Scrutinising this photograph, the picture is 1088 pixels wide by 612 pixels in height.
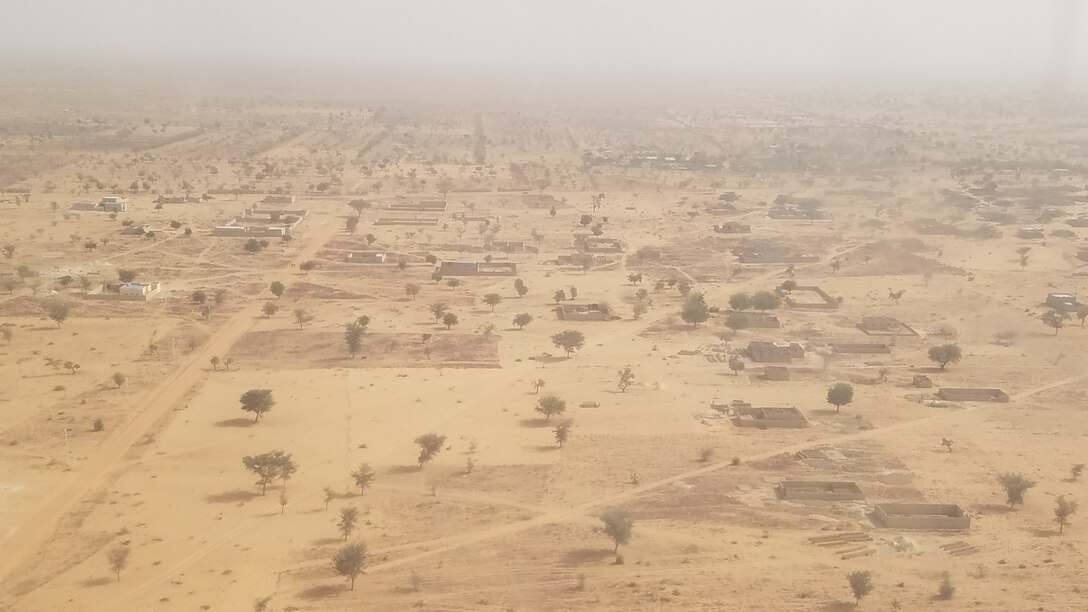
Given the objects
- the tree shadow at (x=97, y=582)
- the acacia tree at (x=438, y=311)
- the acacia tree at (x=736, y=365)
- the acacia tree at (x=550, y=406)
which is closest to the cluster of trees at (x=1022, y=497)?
the acacia tree at (x=736, y=365)

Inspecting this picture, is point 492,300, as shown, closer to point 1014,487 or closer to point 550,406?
point 550,406

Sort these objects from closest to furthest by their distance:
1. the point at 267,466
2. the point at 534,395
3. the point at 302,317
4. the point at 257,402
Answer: the point at 267,466, the point at 257,402, the point at 534,395, the point at 302,317

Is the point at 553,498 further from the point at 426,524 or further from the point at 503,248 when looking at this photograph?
the point at 503,248

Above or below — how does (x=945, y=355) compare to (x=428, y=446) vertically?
above

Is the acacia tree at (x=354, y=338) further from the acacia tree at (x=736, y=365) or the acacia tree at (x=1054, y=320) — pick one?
the acacia tree at (x=1054, y=320)

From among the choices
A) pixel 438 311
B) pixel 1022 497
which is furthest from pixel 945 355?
pixel 438 311

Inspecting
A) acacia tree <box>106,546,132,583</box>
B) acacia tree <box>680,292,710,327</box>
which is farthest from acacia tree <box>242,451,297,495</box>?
acacia tree <box>680,292,710,327</box>
